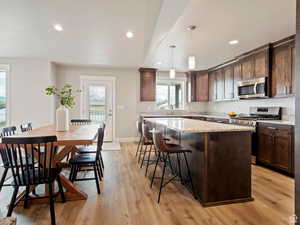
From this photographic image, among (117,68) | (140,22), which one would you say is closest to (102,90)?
(117,68)

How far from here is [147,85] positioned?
6.05 meters

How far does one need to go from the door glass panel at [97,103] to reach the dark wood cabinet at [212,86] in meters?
3.49

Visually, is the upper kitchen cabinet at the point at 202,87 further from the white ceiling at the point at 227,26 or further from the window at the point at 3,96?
the window at the point at 3,96

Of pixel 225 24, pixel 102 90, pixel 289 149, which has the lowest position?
pixel 289 149

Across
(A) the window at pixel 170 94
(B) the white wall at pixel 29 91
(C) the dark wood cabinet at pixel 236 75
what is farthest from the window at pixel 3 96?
(C) the dark wood cabinet at pixel 236 75

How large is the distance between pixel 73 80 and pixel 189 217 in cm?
519

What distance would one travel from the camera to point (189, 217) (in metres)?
1.90

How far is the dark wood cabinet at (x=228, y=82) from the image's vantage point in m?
4.95

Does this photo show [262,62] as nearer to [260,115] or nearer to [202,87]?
[260,115]

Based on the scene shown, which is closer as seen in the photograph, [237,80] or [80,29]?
[80,29]

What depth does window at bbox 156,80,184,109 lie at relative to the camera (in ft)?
21.6

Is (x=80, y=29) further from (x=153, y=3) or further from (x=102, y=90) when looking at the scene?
(x=102, y=90)

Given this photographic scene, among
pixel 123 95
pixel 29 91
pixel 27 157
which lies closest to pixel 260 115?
pixel 123 95

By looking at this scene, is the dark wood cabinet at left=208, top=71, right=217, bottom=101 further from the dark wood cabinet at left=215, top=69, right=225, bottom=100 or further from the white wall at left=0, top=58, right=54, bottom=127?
the white wall at left=0, top=58, right=54, bottom=127
